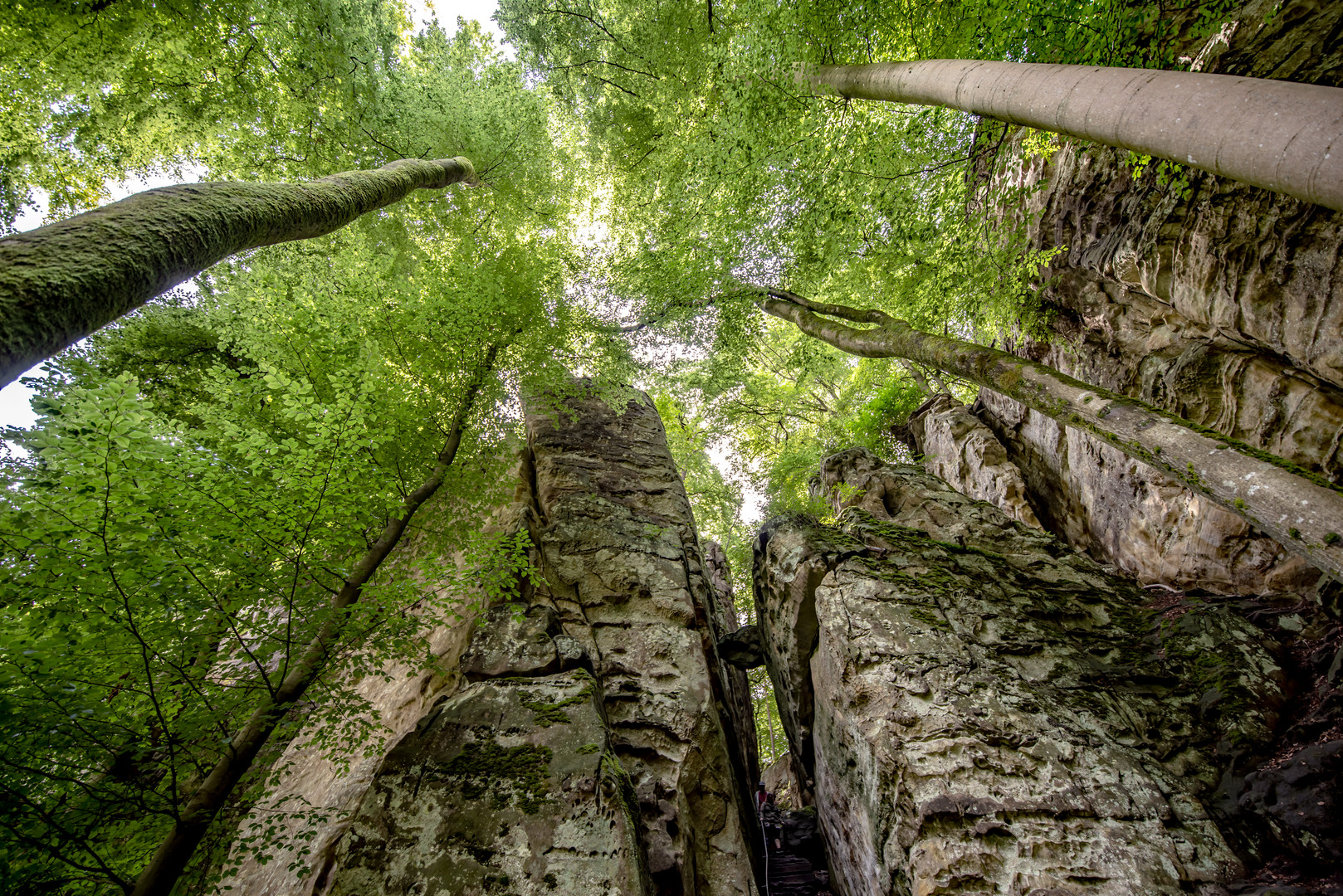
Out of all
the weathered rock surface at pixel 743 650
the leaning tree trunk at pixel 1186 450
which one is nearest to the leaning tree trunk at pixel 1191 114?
the leaning tree trunk at pixel 1186 450

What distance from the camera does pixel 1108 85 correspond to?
376 centimetres

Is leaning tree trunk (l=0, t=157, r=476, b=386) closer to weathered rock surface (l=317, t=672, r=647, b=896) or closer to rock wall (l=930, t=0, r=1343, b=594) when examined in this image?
weathered rock surface (l=317, t=672, r=647, b=896)

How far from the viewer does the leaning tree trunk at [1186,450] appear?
11.4 feet

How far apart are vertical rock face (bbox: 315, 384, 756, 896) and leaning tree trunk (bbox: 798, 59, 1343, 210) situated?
6777 millimetres

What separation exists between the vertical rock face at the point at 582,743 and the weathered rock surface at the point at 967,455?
23.2ft

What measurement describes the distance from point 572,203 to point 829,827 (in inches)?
563

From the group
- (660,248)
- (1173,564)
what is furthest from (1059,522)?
(660,248)

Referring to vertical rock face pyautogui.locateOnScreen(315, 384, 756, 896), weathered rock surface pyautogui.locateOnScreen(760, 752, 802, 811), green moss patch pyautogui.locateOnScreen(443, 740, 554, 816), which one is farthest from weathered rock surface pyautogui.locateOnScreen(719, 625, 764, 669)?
weathered rock surface pyautogui.locateOnScreen(760, 752, 802, 811)

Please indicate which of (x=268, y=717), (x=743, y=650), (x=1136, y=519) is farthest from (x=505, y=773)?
(x=1136, y=519)

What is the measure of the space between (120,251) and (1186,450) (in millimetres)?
7774

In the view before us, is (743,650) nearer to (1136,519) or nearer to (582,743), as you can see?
(582,743)

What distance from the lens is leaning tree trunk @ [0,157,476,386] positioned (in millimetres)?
2359

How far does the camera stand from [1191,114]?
129 inches

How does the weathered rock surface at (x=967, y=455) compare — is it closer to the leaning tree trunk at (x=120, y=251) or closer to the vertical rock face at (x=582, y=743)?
the vertical rock face at (x=582, y=743)
